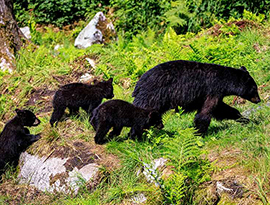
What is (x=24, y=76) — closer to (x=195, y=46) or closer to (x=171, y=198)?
(x=195, y=46)

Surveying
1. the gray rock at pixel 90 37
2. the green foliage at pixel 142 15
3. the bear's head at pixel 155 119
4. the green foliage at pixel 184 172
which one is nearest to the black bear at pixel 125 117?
the bear's head at pixel 155 119

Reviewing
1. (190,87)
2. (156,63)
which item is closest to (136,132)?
(190,87)

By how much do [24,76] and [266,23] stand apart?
6531mm

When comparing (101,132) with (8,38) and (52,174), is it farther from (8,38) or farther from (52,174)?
(8,38)

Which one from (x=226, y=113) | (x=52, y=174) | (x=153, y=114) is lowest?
(x=52, y=174)

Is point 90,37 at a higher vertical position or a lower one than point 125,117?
lower

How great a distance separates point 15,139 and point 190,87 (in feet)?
10.4

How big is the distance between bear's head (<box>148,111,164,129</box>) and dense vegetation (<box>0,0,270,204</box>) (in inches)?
5.6

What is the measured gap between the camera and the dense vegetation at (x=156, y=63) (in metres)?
5.08

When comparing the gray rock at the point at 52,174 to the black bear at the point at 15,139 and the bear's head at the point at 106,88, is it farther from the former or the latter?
the bear's head at the point at 106,88

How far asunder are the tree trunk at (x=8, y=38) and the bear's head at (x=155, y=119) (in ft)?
18.3

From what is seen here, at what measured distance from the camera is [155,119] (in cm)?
613

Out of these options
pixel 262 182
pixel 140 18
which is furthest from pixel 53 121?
pixel 140 18

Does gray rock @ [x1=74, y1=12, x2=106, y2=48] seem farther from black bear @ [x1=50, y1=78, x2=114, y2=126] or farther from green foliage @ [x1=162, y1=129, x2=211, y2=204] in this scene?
green foliage @ [x1=162, y1=129, x2=211, y2=204]
